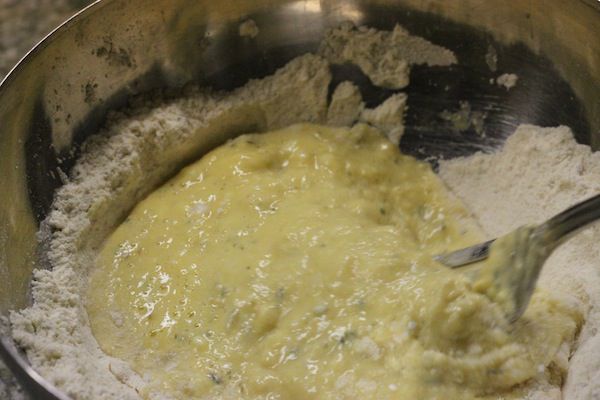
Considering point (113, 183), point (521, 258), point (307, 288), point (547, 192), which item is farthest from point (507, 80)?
point (113, 183)

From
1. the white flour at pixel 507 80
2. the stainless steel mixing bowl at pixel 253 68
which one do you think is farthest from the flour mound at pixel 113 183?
the white flour at pixel 507 80

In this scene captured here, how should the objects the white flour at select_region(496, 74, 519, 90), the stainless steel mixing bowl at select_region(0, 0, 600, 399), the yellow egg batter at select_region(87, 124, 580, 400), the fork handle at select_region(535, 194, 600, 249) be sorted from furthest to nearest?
the white flour at select_region(496, 74, 519, 90) < the stainless steel mixing bowl at select_region(0, 0, 600, 399) < the yellow egg batter at select_region(87, 124, 580, 400) < the fork handle at select_region(535, 194, 600, 249)

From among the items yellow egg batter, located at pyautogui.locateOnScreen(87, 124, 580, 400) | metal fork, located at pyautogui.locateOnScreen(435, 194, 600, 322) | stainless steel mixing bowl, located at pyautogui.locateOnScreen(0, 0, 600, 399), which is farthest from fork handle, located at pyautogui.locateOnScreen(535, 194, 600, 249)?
stainless steel mixing bowl, located at pyautogui.locateOnScreen(0, 0, 600, 399)

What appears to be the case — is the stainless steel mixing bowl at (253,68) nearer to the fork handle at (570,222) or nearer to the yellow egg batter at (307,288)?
the yellow egg batter at (307,288)

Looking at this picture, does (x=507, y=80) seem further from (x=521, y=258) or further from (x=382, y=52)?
(x=521, y=258)

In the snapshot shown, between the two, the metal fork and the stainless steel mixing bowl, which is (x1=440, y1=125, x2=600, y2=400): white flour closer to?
the stainless steel mixing bowl

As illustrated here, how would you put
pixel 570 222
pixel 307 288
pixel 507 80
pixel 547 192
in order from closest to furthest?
pixel 570 222 < pixel 307 288 < pixel 547 192 < pixel 507 80
